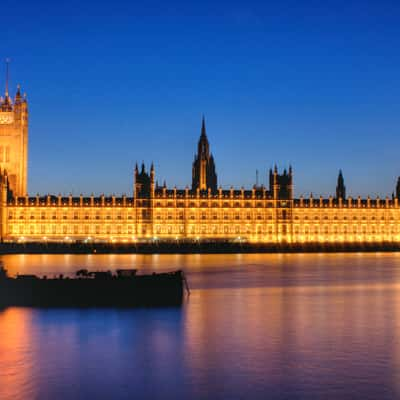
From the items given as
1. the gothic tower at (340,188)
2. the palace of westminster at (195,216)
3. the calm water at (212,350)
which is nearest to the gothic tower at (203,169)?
the palace of westminster at (195,216)

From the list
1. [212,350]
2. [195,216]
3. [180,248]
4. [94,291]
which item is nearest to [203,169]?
[195,216]

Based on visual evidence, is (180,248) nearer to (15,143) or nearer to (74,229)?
(74,229)

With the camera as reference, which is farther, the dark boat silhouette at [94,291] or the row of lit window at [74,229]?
the row of lit window at [74,229]

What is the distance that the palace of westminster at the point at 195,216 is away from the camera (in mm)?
117188

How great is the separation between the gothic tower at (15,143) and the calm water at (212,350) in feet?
290

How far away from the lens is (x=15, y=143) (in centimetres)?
12838

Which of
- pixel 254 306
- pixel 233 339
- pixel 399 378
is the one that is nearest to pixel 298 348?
pixel 233 339

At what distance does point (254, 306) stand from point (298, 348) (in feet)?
40.8

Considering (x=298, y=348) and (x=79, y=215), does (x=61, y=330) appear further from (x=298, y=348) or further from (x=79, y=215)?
(x=79, y=215)

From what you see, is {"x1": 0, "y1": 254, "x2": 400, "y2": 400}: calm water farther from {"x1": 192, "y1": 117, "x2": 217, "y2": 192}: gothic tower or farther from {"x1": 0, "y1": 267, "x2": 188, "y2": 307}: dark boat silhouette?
{"x1": 192, "y1": 117, "x2": 217, "y2": 192}: gothic tower

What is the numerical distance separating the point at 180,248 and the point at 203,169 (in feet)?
85.8

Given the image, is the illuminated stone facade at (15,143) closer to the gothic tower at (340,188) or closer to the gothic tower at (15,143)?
the gothic tower at (15,143)

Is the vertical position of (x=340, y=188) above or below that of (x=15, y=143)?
below

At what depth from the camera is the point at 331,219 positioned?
123188 mm
